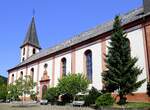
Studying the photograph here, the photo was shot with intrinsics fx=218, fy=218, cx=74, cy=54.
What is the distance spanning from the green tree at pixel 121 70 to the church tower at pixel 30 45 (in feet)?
116

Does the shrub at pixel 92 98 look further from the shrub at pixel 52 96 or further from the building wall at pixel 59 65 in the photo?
the building wall at pixel 59 65

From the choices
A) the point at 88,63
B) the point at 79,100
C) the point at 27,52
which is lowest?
the point at 79,100

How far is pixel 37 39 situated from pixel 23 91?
3034 centimetres

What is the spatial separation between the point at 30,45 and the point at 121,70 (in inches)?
1495

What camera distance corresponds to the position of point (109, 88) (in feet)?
69.2

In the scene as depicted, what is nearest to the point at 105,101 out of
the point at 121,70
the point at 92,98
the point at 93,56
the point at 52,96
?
the point at 121,70

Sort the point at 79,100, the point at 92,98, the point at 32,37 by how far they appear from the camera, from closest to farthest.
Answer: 1. the point at 92,98
2. the point at 79,100
3. the point at 32,37

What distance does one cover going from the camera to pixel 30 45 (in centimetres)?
5469

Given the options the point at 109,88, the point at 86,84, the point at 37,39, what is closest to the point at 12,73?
the point at 37,39

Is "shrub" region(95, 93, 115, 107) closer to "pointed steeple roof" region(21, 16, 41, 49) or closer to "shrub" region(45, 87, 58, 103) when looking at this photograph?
"shrub" region(45, 87, 58, 103)

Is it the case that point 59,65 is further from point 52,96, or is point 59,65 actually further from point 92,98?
point 92,98

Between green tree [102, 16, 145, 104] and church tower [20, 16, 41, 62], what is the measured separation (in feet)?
116

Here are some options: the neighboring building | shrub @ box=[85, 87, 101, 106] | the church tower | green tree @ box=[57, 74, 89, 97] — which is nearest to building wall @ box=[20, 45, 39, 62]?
the church tower

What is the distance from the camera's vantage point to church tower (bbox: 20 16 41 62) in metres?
53.8
